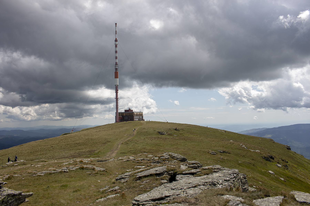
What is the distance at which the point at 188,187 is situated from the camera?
18.2 m

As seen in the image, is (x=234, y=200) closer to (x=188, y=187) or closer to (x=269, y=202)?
(x=269, y=202)

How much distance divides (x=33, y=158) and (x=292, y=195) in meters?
59.6

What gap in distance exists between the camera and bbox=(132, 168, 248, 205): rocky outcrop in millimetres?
16172

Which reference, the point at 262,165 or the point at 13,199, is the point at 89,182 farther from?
the point at 262,165

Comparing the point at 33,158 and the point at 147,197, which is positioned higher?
the point at 147,197

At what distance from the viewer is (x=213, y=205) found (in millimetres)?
12992

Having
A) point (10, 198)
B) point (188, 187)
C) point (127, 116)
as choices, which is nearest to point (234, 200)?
point (188, 187)

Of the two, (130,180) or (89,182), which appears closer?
(130,180)

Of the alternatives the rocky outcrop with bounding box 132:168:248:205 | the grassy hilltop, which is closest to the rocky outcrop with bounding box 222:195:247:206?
the grassy hilltop

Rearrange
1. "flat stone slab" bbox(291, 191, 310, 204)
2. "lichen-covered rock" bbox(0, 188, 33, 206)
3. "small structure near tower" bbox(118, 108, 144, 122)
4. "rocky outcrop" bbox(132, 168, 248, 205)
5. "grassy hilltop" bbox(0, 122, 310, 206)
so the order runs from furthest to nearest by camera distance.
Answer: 1. "small structure near tower" bbox(118, 108, 144, 122)
2. "grassy hilltop" bbox(0, 122, 310, 206)
3. "lichen-covered rock" bbox(0, 188, 33, 206)
4. "rocky outcrop" bbox(132, 168, 248, 205)
5. "flat stone slab" bbox(291, 191, 310, 204)

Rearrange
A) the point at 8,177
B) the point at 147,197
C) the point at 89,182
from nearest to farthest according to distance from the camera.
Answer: the point at 147,197 → the point at 89,182 → the point at 8,177

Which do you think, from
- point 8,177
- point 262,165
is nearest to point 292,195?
point 8,177

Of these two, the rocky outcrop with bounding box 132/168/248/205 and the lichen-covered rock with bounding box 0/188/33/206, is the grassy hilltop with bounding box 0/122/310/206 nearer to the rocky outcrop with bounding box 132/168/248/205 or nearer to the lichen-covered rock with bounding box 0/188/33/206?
the lichen-covered rock with bounding box 0/188/33/206

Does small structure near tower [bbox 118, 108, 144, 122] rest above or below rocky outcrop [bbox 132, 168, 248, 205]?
above
